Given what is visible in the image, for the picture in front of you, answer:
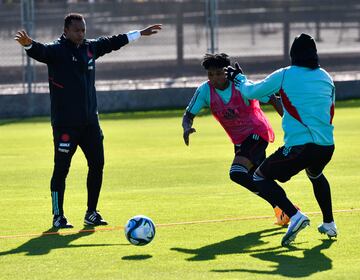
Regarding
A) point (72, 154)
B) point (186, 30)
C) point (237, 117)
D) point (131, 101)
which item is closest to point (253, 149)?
point (237, 117)

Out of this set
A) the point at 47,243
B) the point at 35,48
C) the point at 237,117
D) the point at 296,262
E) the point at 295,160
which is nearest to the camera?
the point at 296,262

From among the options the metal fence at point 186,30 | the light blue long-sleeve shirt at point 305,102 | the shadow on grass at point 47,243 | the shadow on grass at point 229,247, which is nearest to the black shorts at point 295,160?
the light blue long-sleeve shirt at point 305,102

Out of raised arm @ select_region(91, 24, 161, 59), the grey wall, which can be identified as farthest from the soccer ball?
the grey wall

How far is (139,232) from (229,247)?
814 mm

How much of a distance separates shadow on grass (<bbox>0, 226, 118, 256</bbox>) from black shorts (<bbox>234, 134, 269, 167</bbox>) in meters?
1.76

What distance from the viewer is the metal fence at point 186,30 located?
82.1ft

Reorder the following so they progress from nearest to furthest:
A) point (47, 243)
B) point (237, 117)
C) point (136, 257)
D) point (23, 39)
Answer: point (136, 257) < point (47, 243) < point (23, 39) < point (237, 117)

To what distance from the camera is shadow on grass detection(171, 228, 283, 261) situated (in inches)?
362

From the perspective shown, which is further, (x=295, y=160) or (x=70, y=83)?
(x=70, y=83)

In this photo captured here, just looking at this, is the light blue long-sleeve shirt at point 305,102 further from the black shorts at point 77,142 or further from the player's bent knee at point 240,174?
the black shorts at point 77,142

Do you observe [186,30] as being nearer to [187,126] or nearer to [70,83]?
[70,83]

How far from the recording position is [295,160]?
9.44 meters

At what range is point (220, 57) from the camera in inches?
420

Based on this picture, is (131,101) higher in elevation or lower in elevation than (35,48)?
lower
